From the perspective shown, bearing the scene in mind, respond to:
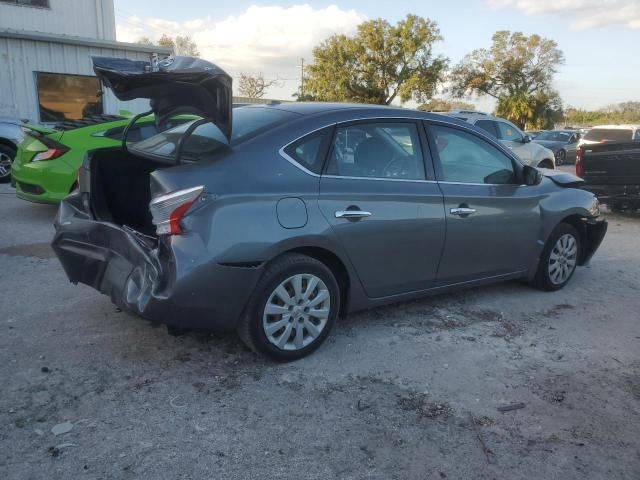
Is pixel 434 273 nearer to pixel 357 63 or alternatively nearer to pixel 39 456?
pixel 39 456

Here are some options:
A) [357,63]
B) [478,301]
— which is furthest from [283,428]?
[357,63]

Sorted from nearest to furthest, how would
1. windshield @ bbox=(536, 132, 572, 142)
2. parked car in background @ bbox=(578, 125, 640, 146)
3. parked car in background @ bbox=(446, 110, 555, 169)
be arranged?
parked car in background @ bbox=(446, 110, 555, 169) → parked car in background @ bbox=(578, 125, 640, 146) → windshield @ bbox=(536, 132, 572, 142)

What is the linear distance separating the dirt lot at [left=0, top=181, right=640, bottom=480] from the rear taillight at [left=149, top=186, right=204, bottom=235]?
93cm

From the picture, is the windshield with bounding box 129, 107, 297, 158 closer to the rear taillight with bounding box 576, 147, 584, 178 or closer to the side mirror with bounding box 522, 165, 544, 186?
the side mirror with bounding box 522, 165, 544, 186

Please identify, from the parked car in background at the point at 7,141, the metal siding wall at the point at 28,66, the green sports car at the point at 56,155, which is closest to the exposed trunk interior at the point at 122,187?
the green sports car at the point at 56,155

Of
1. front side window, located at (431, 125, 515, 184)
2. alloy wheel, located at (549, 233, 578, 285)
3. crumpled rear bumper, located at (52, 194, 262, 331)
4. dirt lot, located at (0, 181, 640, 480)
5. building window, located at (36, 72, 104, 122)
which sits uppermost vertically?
building window, located at (36, 72, 104, 122)

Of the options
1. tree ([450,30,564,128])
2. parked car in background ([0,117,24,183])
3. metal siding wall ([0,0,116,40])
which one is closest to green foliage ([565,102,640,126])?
tree ([450,30,564,128])

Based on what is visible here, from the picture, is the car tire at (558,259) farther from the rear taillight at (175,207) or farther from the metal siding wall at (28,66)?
the metal siding wall at (28,66)

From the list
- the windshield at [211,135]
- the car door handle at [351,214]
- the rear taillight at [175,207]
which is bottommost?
the car door handle at [351,214]

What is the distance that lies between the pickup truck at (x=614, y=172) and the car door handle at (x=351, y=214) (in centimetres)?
648

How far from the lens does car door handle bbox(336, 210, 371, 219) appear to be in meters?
3.55

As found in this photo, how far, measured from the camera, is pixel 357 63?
41094 millimetres

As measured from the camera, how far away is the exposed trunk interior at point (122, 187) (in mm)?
4027

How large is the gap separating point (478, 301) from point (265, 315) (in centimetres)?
231
